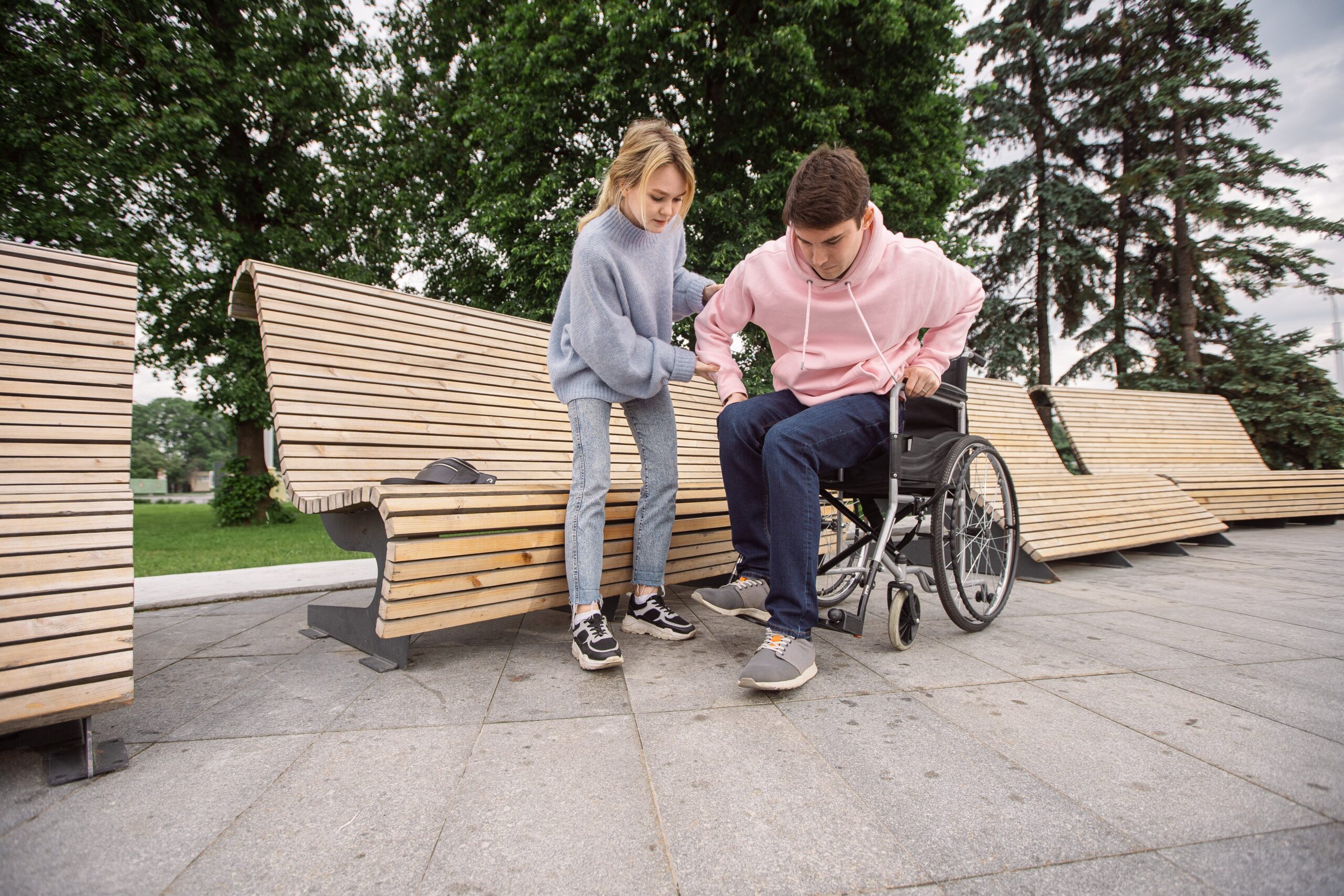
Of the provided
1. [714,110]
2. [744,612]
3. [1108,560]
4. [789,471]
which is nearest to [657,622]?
[744,612]

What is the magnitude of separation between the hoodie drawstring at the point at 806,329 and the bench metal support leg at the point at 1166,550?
13.6 ft

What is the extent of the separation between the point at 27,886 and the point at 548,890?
0.88 meters

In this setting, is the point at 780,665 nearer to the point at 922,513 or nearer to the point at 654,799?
the point at 654,799

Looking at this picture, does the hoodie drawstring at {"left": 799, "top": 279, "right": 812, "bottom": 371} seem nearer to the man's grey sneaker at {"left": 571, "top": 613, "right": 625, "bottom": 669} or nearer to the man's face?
the man's face

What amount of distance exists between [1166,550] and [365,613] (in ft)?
19.5

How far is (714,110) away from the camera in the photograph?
11.5 m

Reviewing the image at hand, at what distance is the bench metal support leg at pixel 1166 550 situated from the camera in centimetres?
529

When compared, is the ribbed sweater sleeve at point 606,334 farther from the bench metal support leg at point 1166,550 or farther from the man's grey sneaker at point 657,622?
the bench metal support leg at point 1166,550

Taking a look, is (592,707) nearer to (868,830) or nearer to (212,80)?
(868,830)

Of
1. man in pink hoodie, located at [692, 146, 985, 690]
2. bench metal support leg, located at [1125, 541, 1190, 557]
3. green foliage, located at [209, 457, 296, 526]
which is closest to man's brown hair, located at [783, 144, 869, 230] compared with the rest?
man in pink hoodie, located at [692, 146, 985, 690]

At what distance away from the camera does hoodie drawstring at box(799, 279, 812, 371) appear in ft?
8.13

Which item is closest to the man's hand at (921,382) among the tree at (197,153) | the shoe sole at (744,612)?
the shoe sole at (744,612)

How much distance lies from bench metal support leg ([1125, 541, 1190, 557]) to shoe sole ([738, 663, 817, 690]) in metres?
4.39

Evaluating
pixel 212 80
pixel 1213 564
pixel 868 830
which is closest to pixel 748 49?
pixel 1213 564
